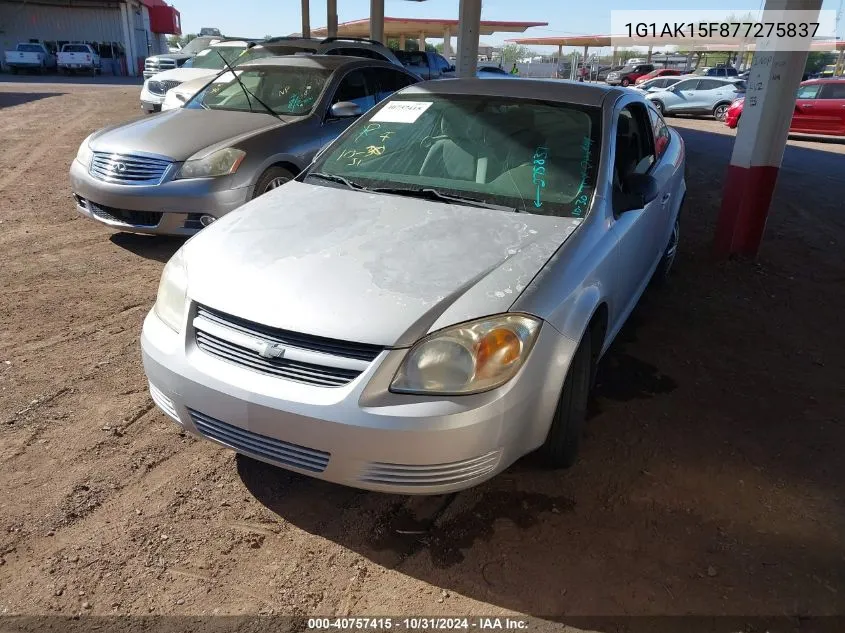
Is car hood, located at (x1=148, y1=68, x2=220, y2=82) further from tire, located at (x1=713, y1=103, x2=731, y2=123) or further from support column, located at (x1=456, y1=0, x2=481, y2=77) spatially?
tire, located at (x1=713, y1=103, x2=731, y2=123)

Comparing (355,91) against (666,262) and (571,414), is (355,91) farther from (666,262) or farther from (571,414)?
(571,414)

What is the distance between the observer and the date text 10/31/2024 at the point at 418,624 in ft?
6.71

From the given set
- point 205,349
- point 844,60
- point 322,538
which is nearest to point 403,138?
point 205,349

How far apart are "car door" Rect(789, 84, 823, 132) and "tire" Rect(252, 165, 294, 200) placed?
1462 cm

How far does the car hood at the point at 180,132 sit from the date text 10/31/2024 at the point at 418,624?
160 inches

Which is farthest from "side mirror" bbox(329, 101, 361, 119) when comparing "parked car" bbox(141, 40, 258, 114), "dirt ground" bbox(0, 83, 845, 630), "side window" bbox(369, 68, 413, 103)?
"parked car" bbox(141, 40, 258, 114)

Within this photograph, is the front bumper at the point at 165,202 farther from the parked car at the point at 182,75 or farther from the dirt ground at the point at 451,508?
the parked car at the point at 182,75

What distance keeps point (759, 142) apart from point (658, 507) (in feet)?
13.6

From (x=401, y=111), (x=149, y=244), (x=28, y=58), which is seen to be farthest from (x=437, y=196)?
(x=28, y=58)

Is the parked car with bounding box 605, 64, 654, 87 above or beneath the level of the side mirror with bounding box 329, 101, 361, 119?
beneath

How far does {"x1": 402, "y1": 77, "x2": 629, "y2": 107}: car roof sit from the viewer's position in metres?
3.43

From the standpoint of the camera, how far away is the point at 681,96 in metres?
21.2

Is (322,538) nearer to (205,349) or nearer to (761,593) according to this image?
(205,349)

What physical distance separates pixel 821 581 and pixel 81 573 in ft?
8.79
